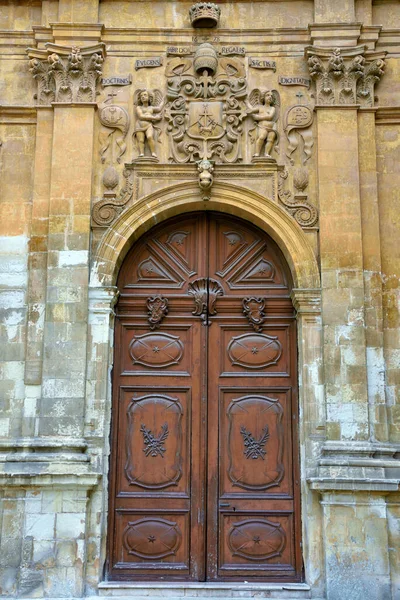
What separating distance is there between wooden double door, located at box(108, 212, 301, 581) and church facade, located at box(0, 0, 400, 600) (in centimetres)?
3

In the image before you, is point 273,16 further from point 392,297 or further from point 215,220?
point 392,297

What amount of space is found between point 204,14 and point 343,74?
1.85m

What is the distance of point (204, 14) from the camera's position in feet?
31.7

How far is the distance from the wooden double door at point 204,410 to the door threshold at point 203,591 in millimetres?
231

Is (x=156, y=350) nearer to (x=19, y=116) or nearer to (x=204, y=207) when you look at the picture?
(x=204, y=207)

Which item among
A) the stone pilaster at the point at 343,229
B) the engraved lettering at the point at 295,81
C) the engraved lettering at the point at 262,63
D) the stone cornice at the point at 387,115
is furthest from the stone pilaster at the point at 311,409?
the engraved lettering at the point at 262,63

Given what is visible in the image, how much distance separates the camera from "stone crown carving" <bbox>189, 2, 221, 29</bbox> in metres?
9.68

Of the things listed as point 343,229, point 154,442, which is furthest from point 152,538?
point 343,229

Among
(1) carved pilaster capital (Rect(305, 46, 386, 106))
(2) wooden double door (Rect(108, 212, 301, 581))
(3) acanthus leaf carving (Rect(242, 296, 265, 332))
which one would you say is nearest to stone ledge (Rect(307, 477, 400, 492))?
(2) wooden double door (Rect(108, 212, 301, 581))

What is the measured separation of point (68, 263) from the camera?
9141mm

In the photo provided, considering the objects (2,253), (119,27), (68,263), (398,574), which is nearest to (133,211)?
(68,263)

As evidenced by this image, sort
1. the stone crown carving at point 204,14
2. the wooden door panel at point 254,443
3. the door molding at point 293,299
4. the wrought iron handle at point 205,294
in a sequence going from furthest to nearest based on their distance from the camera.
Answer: the stone crown carving at point 204,14 → the wrought iron handle at point 205,294 → the wooden door panel at point 254,443 → the door molding at point 293,299

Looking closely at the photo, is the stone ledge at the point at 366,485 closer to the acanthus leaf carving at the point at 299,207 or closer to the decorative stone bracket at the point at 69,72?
the acanthus leaf carving at the point at 299,207

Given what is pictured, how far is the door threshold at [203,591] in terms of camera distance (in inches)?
334
